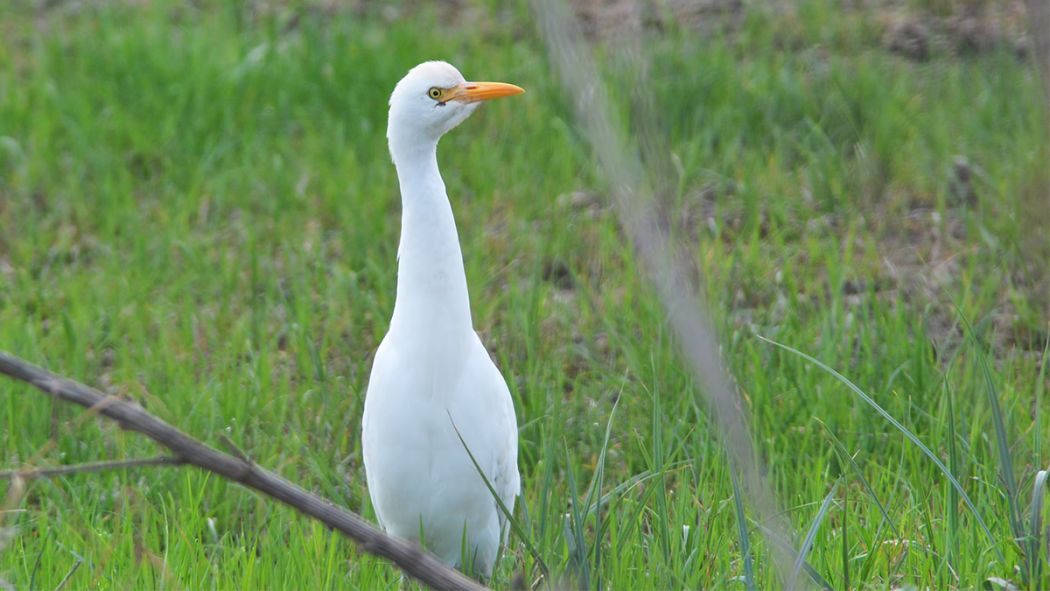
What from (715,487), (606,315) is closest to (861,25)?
(606,315)

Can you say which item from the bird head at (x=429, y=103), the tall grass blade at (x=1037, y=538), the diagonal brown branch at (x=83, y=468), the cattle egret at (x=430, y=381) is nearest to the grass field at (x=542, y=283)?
the tall grass blade at (x=1037, y=538)

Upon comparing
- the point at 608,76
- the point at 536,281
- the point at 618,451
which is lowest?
the point at 618,451

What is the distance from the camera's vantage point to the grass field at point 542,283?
342cm

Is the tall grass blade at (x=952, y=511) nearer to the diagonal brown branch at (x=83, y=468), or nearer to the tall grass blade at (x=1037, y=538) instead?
the tall grass blade at (x=1037, y=538)

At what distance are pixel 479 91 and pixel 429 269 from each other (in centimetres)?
54

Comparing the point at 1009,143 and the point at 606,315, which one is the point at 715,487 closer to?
the point at 606,315

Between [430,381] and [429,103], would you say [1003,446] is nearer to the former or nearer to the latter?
[430,381]

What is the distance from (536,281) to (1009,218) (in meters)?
2.08

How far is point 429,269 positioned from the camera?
339 centimetres

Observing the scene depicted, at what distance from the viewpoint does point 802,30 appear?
7707 millimetres

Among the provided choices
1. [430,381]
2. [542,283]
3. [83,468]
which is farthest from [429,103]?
[542,283]

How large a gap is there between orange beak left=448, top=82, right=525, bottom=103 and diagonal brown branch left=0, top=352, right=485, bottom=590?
5.70ft

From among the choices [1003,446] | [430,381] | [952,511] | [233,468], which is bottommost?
[952,511]

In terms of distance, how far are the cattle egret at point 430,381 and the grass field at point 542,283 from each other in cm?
20
